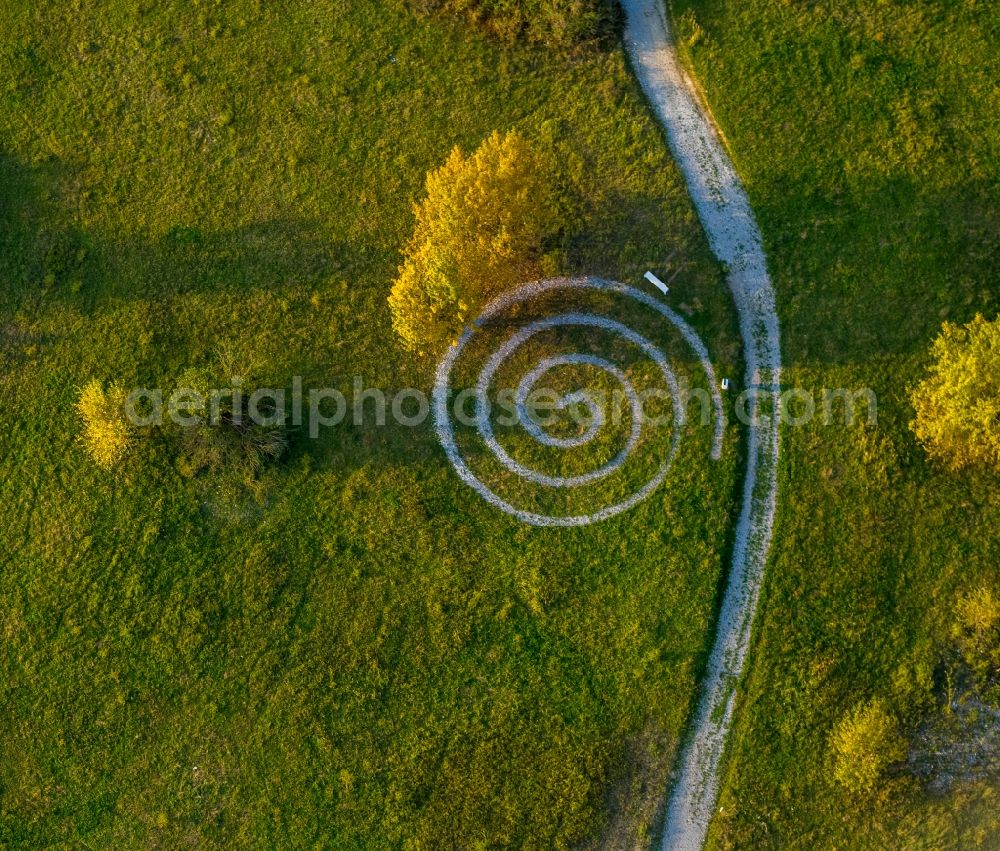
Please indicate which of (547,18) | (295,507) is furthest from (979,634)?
(547,18)

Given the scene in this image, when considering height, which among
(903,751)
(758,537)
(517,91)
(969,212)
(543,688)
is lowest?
(903,751)

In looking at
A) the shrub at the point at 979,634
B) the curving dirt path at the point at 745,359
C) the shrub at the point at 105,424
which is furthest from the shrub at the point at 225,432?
the shrub at the point at 979,634

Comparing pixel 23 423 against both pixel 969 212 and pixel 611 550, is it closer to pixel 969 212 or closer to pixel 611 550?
pixel 611 550

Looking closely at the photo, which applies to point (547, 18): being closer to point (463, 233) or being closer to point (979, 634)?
point (463, 233)

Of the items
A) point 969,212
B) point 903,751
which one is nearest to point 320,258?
point 969,212

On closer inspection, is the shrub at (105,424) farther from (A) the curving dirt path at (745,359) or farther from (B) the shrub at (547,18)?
(A) the curving dirt path at (745,359)

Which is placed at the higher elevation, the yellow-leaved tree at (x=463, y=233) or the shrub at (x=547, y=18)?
the shrub at (x=547, y=18)

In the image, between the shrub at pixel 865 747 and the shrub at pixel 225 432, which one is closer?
the shrub at pixel 865 747
